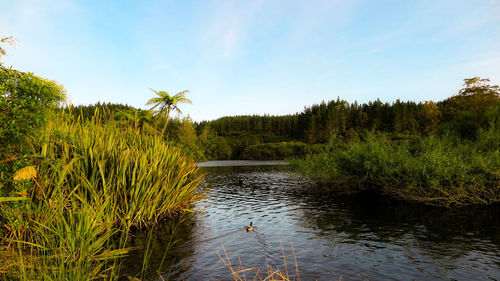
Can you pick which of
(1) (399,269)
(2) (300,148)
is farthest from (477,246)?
(2) (300,148)

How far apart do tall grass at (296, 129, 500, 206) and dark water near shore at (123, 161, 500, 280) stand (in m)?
1.09

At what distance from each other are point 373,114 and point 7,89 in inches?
6025

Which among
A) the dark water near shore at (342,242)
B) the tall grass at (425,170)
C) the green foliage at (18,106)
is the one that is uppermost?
the green foliage at (18,106)

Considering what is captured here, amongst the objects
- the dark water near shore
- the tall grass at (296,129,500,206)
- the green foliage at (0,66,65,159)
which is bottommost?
the dark water near shore

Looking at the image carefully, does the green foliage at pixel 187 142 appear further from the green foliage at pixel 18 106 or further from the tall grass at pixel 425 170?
the green foliage at pixel 18 106

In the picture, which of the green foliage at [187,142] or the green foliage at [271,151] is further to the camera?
the green foliage at [271,151]

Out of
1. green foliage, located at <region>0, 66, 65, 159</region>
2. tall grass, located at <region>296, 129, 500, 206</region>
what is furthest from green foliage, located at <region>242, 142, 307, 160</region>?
green foliage, located at <region>0, 66, 65, 159</region>

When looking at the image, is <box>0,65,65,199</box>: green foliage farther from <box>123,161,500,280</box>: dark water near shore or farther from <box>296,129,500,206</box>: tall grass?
<box>296,129,500,206</box>: tall grass

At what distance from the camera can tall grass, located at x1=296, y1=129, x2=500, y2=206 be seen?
707 inches

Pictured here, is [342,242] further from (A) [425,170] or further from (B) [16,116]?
(B) [16,116]

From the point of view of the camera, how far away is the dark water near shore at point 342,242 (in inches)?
363

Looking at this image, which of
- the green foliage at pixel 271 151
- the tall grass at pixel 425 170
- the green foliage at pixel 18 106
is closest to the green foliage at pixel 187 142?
the tall grass at pixel 425 170

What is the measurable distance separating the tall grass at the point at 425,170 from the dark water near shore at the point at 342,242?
1.09m

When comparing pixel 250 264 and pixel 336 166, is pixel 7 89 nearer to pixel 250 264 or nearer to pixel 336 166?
pixel 250 264
